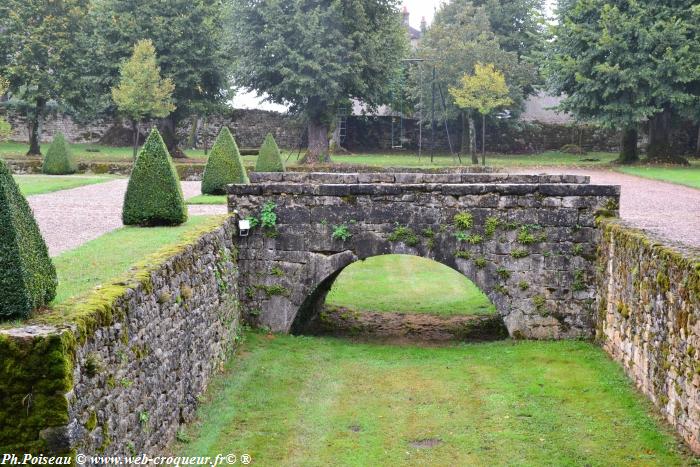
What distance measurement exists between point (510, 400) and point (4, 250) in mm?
7634

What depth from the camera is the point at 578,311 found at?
15.3m

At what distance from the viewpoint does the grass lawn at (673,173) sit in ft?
88.8

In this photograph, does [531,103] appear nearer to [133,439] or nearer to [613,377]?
[613,377]

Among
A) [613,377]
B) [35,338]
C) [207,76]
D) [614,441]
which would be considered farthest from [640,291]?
[207,76]

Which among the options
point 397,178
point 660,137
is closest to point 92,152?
point 660,137

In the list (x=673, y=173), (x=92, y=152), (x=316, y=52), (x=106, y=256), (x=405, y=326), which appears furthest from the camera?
(x=92, y=152)

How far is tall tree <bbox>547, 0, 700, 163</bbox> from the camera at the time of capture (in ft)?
108

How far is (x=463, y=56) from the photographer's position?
42281 mm

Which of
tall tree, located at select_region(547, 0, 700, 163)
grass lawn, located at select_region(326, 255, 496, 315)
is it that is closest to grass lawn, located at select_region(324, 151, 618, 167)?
tall tree, located at select_region(547, 0, 700, 163)

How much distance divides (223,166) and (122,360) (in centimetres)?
1339

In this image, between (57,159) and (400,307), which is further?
(57,159)

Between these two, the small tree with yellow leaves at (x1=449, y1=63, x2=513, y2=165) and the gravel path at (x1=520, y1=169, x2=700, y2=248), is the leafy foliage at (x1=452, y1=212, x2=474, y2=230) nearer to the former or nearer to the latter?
the gravel path at (x1=520, y1=169, x2=700, y2=248)

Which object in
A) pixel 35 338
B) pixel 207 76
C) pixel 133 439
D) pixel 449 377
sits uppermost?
pixel 207 76

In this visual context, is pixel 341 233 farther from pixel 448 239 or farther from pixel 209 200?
pixel 209 200
